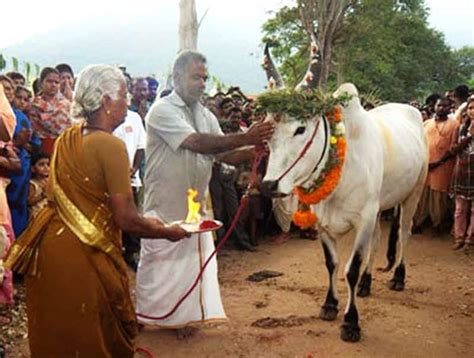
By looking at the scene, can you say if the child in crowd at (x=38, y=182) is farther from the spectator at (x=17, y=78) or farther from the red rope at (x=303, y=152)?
the red rope at (x=303, y=152)

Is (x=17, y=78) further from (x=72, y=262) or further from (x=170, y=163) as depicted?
(x=72, y=262)

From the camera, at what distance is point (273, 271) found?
6562 mm

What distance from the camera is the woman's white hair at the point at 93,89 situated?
2611mm

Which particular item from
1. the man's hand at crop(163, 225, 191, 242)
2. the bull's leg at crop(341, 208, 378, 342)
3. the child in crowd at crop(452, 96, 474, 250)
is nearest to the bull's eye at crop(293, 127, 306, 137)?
the bull's leg at crop(341, 208, 378, 342)

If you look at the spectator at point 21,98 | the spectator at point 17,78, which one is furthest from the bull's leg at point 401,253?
the spectator at point 17,78

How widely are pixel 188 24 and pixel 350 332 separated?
26.0ft

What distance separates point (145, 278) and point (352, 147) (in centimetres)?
200

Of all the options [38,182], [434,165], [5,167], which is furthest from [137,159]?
[434,165]

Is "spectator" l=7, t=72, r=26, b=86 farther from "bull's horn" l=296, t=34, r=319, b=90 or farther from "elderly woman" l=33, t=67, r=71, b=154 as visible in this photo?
"bull's horn" l=296, t=34, r=319, b=90

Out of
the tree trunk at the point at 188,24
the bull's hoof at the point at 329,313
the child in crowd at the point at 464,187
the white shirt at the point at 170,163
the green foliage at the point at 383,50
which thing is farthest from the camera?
the green foliage at the point at 383,50

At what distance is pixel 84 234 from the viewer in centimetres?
256

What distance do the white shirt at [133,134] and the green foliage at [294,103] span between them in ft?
8.06

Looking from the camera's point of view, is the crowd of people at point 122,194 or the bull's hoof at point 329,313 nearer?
the crowd of people at point 122,194

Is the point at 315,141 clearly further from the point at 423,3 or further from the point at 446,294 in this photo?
the point at 423,3
